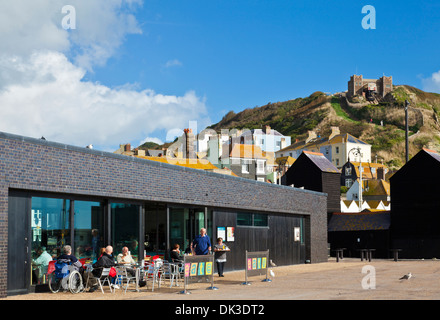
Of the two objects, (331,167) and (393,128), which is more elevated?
(393,128)

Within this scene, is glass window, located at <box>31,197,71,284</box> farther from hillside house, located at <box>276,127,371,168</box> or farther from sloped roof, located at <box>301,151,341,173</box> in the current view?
hillside house, located at <box>276,127,371,168</box>

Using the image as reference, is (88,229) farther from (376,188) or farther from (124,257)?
(376,188)

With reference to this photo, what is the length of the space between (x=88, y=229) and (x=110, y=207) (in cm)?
128

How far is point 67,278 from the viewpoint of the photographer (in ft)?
53.1

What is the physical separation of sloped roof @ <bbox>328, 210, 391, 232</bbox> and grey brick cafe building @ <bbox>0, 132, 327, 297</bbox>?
16113mm

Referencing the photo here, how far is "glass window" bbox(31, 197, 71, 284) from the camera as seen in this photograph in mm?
16359

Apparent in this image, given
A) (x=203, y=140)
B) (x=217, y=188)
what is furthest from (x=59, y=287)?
(x=203, y=140)

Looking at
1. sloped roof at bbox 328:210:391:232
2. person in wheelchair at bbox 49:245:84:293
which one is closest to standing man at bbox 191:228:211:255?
person in wheelchair at bbox 49:245:84:293

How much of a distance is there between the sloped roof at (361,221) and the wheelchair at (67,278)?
31.1 metres

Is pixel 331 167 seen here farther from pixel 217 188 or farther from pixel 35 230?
pixel 35 230

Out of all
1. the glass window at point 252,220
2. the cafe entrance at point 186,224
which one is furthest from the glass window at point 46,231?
the glass window at point 252,220

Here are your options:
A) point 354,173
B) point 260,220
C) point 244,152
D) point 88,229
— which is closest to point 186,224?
point 88,229
